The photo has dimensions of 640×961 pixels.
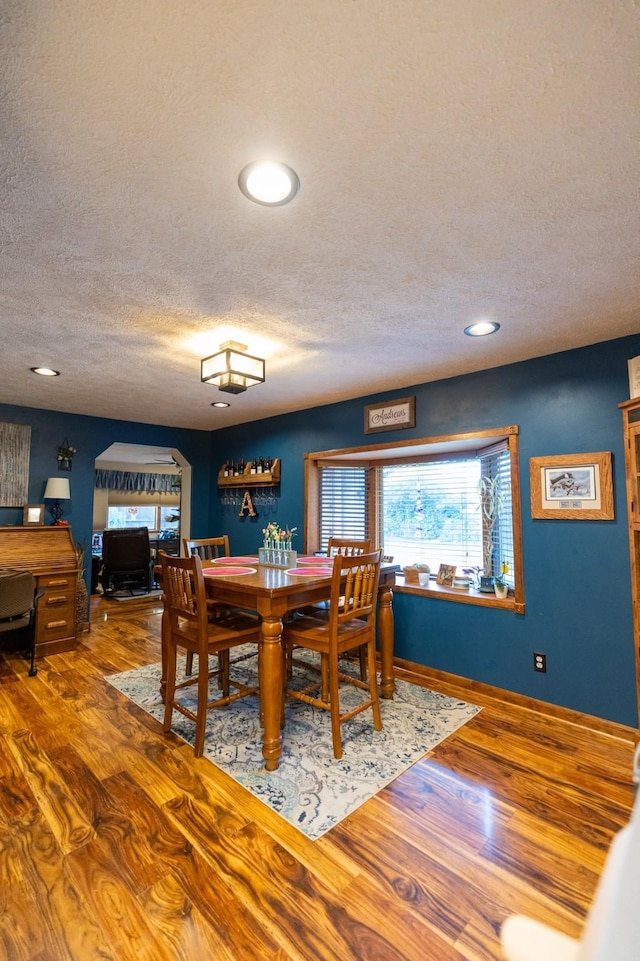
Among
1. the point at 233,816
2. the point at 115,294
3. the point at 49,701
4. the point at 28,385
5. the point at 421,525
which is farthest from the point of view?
the point at 421,525

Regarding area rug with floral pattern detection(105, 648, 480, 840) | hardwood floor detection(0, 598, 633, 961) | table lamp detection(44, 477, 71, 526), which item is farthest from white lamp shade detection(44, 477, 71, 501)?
hardwood floor detection(0, 598, 633, 961)

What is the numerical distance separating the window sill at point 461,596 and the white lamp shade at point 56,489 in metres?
3.51

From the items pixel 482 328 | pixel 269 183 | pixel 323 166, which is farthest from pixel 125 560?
pixel 323 166

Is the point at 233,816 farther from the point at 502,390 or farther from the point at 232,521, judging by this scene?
the point at 232,521

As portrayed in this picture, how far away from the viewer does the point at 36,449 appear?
173 inches

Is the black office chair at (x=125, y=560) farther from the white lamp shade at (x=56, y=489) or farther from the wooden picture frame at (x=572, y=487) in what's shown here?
the wooden picture frame at (x=572, y=487)

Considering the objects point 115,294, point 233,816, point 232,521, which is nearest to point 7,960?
point 233,816

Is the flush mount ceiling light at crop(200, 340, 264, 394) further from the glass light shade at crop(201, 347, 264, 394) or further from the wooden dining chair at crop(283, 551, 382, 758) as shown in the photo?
the wooden dining chair at crop(283, 551, 382, 758)

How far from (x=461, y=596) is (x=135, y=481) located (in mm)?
8565

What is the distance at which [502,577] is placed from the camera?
123 inches

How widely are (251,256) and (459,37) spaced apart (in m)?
0.97

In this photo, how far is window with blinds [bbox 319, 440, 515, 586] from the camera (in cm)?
328

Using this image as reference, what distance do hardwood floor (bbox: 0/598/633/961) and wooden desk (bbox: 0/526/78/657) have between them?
1427 millimetres

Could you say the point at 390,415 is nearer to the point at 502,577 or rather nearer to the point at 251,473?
the point at 502,577
